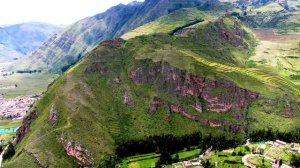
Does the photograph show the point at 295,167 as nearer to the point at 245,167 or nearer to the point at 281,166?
the point at 281,166

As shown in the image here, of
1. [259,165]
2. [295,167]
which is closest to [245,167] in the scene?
[259,165]

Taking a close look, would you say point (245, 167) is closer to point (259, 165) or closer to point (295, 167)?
point (259, 165)

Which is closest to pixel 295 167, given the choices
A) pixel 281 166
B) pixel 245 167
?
pixel 281 166
